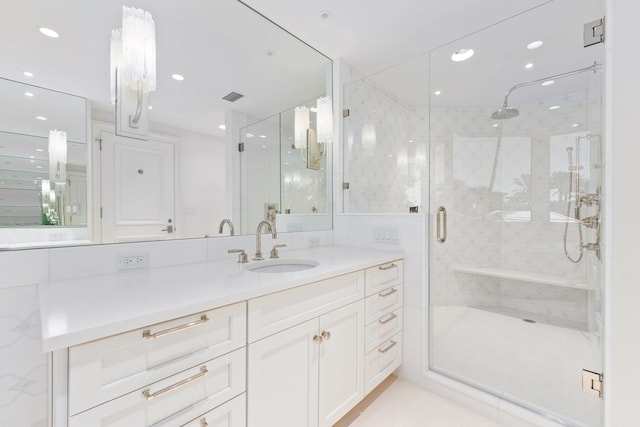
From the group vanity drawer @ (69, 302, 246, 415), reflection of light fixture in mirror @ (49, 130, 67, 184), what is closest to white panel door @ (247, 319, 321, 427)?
vanity drawer @ (69, 302, 246, 415)

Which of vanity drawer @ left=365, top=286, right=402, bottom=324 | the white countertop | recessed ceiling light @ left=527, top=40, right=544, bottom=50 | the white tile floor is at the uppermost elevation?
recessed ceiling light @ left=527, top=40, right=544, bottom=50

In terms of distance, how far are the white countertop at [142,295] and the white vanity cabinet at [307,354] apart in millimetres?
79

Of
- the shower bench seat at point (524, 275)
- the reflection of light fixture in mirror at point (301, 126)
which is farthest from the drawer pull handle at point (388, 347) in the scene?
the reflection of light fixture in mirror at point (301, 126)

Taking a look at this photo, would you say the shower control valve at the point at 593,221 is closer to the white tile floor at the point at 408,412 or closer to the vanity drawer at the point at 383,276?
the vanity drawer at the point at 383,276

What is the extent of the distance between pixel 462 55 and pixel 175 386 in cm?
285

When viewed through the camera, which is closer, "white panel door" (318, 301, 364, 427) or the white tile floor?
"white panel door" (318, 301, 364, 427)

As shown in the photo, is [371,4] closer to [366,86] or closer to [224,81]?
[366,86]

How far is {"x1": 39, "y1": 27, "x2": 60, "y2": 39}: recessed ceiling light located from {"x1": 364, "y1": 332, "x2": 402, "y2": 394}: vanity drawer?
2153 millimetres

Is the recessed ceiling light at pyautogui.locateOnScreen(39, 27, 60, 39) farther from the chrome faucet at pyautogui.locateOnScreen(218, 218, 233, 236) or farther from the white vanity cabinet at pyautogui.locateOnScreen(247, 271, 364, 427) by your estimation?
the white vanity cabinet at pyautogui.locateOnScreen(247, 271, 364, 427)

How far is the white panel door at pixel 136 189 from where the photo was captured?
1195 millimetres

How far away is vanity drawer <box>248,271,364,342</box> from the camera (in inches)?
36.5

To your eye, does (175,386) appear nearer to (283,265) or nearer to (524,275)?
(283,265)

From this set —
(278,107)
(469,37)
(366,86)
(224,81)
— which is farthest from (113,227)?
(469,37)

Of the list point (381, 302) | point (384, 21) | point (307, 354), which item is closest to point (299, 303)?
point (307, 354)
